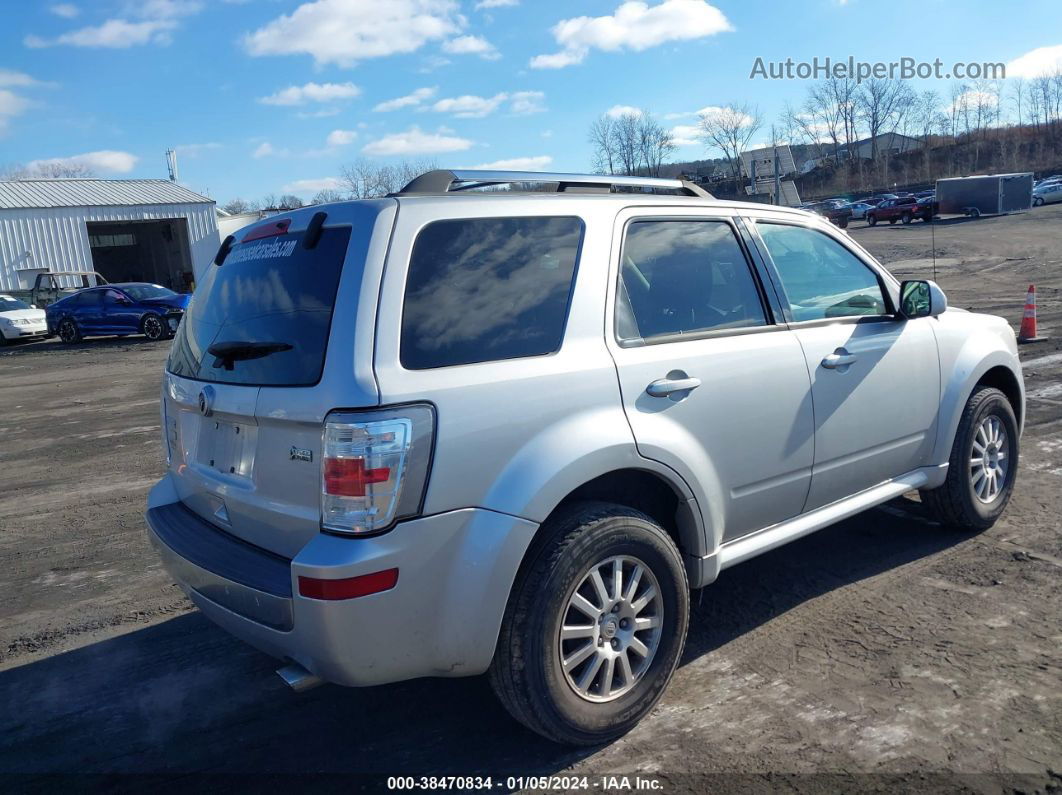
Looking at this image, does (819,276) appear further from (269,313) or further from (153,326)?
(153,326)

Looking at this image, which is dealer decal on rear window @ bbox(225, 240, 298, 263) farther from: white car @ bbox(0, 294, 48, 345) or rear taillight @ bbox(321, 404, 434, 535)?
white car @ bbox(0, 294, 48, 345)

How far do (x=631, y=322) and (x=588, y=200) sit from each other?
1.78ft

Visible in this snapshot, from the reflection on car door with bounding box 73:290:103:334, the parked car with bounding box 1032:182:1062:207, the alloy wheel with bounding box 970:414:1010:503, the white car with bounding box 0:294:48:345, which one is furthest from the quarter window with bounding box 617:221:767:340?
the parked car with bounding box 1032:182:1062:207

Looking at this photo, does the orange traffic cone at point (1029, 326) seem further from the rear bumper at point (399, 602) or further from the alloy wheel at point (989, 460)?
the rear bumper at point (399, 602)

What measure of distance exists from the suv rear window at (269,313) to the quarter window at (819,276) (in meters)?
2.23

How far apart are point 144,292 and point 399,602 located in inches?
927

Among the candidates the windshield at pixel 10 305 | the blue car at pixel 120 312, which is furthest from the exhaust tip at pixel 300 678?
the windshield at pixel 10 305

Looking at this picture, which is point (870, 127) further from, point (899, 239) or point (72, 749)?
point (72, 749)

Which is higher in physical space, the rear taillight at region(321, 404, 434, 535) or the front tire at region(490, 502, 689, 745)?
the rear taillight at region(321, 404, 434, 535)

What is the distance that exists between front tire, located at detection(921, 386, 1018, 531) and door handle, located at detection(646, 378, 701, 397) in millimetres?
2258

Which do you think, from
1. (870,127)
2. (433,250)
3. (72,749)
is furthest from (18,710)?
(870,127)

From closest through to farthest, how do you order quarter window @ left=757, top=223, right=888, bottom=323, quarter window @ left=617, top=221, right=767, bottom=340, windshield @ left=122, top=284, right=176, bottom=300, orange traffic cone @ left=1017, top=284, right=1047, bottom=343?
quarter window @ left=617, top=221, right=767, bottom=340
quarter window @ left=757, top=223, right=888, bottom=323
orange traffic cone @ left=1017, top=284, right=1047, bottom=343
windshield @ left=122, top=284, right=176, bottom=300

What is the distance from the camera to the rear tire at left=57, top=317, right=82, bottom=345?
941 inches

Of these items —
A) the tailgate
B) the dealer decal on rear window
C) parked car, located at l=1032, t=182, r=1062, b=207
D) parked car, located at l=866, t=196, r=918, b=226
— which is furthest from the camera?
parked car, located at l=1032, t=182, r=1062, b=207
